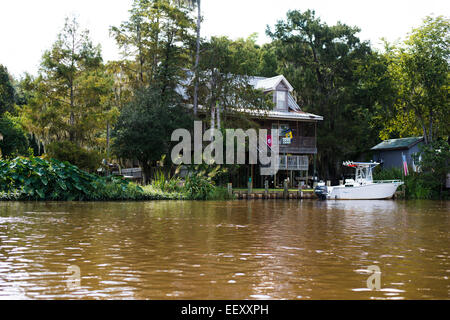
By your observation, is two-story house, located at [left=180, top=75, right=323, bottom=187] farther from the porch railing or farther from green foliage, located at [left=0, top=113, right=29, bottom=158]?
green foliage, located at [left=0, top=113, right=29, bottom=158]

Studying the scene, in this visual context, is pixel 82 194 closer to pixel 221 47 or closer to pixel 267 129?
pixel 221 47

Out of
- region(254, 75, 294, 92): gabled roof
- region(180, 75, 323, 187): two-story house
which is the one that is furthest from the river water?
region(254, 75, 294, 92): gabled roof

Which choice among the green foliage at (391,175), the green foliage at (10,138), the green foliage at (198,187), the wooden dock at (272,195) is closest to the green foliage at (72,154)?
the green foliage at (198,187)

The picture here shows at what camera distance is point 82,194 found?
23.4m

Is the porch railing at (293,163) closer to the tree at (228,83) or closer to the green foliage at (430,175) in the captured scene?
the tree at (228,83)

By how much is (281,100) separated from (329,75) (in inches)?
246

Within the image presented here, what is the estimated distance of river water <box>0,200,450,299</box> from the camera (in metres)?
5.59

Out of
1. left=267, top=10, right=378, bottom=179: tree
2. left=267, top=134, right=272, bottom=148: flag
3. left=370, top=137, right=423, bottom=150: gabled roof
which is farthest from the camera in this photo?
left=267, top=10, right=378, bottom=179: tree

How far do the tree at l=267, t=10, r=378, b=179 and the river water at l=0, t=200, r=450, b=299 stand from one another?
1231 inches

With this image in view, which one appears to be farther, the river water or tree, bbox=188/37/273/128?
tree, bbox=188/37/273/128

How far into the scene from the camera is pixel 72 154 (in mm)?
25906

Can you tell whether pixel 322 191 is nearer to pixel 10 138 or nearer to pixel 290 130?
pixel 290 130

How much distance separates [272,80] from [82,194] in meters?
23.8

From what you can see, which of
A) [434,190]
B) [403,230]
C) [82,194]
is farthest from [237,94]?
[403,230]
